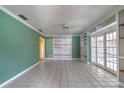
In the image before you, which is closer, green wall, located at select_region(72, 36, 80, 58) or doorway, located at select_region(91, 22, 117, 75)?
doorway, located at select_region(91, 22, 117, 75)

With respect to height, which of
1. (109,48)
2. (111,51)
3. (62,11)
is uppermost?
(62,11)

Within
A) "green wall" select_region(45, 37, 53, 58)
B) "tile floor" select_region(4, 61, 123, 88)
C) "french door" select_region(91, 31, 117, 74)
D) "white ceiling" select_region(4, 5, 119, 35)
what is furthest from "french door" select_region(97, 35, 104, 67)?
"green wall" select_region(45, 37, 53, 58)

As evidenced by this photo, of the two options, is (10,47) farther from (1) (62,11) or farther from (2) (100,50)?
(2) (100,50)

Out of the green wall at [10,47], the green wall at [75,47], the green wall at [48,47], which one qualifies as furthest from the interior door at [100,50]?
the green wall at [48,47]

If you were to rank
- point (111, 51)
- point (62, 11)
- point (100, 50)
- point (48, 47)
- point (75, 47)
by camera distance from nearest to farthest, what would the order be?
point (62, 11) → point (111, 51) → point (100, 50) → point (75, 47) → point (48, 47)

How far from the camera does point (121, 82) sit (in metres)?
4.07

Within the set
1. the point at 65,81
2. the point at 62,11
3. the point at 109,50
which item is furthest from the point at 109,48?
the point at 62,11

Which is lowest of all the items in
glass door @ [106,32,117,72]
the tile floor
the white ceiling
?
the tile floor

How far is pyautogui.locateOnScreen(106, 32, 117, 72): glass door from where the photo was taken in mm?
5652

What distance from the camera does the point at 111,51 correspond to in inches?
236

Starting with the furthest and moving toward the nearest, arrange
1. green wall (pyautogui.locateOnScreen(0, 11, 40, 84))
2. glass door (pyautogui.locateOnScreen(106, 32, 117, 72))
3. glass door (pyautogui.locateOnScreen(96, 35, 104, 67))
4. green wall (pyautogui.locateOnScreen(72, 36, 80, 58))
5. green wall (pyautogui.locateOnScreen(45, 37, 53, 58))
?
green wall (pyautogui.locateOnScreen(45, 37, 53, 58)) < green wall (pyautogui.locateOnScreen(72, 36, 80, 58)) < glass door (pyautogui.locateOnScreen(96, 35, 104, 67)) < glass door (pyautogui.locateOnScreen(106, 32, 117, 72)) < green wall (pyautogui.locateOnScreen(0, 11, 40, 84))

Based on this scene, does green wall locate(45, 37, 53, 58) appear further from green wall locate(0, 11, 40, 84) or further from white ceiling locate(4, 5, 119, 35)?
white ceiling locate(4, 5, 119, 35)
